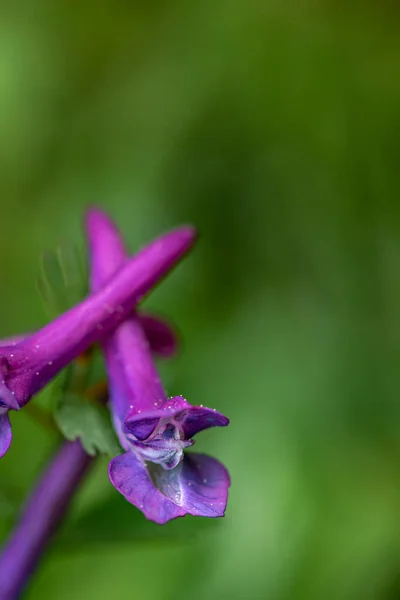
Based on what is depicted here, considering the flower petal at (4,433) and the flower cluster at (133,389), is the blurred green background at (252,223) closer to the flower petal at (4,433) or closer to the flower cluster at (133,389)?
the flower cluster at (133,389)

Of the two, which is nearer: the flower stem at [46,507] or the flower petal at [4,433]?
the flower petal at [4,433]

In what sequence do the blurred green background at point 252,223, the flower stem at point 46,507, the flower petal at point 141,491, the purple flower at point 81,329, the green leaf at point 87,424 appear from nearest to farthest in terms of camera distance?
the flower petal at point 141,491
the purple flower at point 81,329
the green leaf at point 87,424
the flower stem at point 46,507
the blurred green background at point 252,223

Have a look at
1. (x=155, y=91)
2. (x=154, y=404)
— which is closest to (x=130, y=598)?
(x=154, y=404)

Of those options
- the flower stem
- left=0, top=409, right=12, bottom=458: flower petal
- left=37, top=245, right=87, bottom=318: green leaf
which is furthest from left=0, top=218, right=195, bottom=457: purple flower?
the flower stem

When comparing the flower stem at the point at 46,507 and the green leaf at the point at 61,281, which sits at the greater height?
the green leaf at the point at 61,281

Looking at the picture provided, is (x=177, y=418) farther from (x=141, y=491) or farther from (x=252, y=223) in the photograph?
(x=252, y=223)

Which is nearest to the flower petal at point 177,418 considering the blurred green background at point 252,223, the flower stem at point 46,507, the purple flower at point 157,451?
the purple flower at point 157,451

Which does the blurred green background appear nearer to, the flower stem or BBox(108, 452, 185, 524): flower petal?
the flower stem
